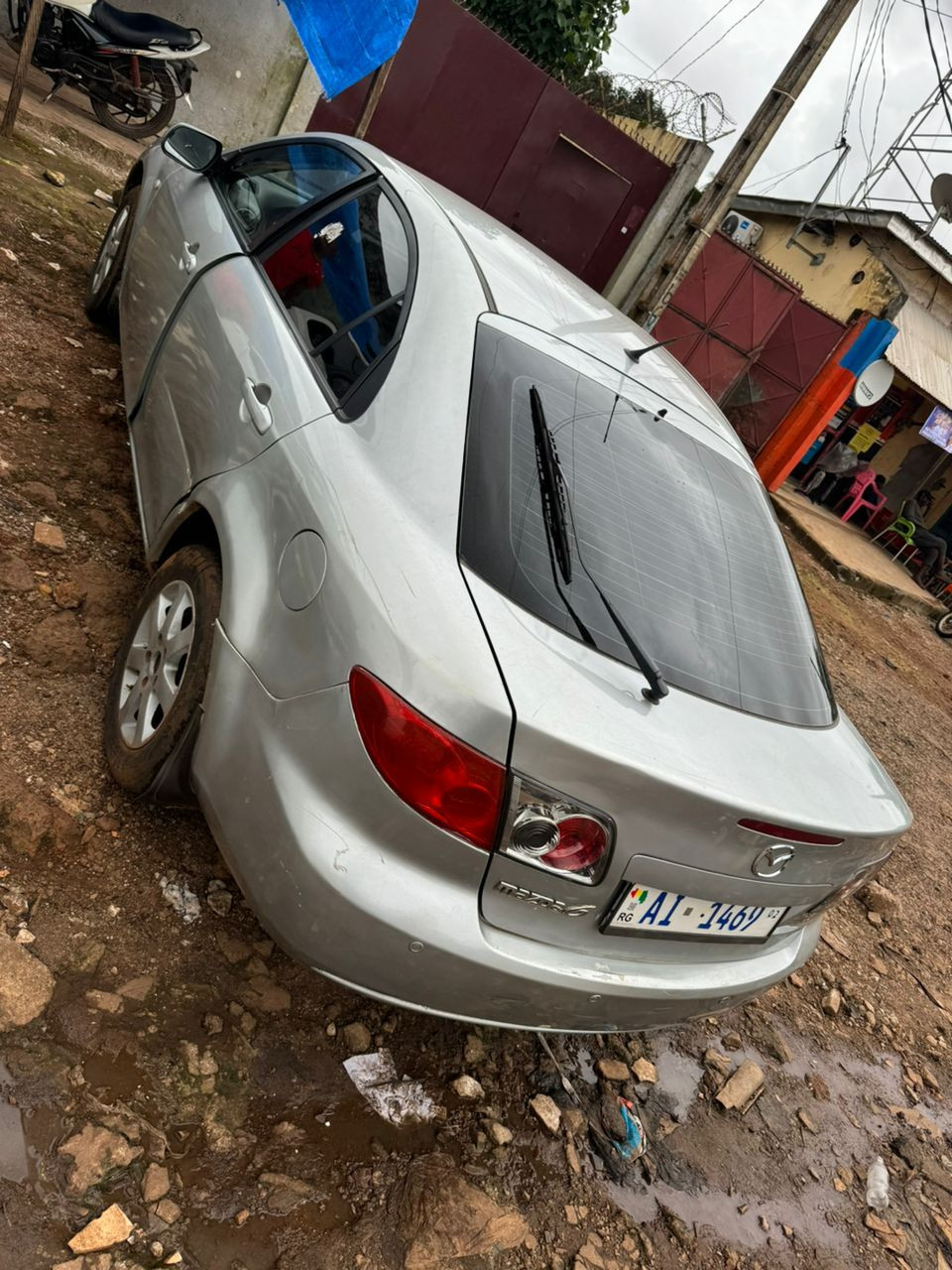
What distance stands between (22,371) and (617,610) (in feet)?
9.66

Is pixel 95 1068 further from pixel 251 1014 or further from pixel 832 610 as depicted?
pixel 832 610

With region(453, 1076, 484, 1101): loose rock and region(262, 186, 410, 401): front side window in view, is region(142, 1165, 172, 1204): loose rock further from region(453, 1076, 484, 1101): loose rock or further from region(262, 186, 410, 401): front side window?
region(262, 186, 410, 401): front side window

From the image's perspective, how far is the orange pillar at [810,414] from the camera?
33.3 feet

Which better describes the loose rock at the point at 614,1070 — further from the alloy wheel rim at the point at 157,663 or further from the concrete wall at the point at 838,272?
the concrete wall at the point at 838,272

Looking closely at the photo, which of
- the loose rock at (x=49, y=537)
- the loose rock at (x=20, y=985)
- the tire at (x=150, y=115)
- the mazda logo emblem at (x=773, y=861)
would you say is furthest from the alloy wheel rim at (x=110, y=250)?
the tire at (x=150, y=115)

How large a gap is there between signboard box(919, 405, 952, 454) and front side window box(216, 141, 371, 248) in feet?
45.5

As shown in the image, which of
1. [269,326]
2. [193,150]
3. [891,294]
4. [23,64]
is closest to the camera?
[269,326]

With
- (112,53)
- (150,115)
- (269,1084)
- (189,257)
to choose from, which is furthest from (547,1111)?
(150,115)

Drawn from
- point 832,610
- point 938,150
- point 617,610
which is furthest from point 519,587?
point 938,150

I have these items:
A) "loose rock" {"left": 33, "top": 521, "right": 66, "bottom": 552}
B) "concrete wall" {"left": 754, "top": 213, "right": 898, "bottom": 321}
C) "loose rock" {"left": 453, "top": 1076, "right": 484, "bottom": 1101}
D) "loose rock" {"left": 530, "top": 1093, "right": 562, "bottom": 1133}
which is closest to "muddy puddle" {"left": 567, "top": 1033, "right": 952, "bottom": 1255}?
"loose rock" {"left": 530, "top": 1093, "right": 562, "bottom": 1133}

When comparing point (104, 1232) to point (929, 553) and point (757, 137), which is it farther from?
point (929, 553)

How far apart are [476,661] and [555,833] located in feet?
1.17

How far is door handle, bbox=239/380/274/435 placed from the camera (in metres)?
2.10

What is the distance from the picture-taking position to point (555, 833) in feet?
5.26
